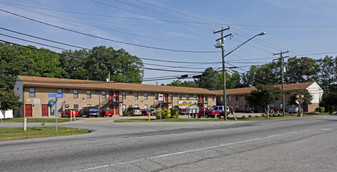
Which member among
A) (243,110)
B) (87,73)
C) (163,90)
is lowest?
(243,110)

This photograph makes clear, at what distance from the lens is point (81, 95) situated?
41.7m

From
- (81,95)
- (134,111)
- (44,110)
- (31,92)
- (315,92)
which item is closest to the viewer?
(31,92)

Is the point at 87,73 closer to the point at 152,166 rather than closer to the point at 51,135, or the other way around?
the point at 51,135

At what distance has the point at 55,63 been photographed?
62.8 meters

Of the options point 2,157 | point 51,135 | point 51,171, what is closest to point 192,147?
point 51,171

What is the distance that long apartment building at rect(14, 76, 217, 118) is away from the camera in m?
36.5

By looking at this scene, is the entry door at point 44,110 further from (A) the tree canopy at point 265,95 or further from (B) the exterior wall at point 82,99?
(A) the tree canopy at point 265,95

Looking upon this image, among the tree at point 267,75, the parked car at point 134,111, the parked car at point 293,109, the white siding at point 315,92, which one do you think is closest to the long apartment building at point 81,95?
the parked car at point 134,111

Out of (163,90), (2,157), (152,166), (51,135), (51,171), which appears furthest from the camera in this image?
(163,90)

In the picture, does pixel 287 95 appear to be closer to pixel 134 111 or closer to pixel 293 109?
pixel 293 109

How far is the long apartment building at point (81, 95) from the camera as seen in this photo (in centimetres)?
3653

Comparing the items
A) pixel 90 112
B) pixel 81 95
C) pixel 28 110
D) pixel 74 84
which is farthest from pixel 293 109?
pixel 28 110

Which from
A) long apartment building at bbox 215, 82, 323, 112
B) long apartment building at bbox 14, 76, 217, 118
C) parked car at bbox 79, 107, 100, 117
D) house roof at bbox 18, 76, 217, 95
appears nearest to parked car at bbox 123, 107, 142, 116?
long apartment building at bbox 14, 76, 217, 118

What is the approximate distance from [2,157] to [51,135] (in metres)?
7.12
